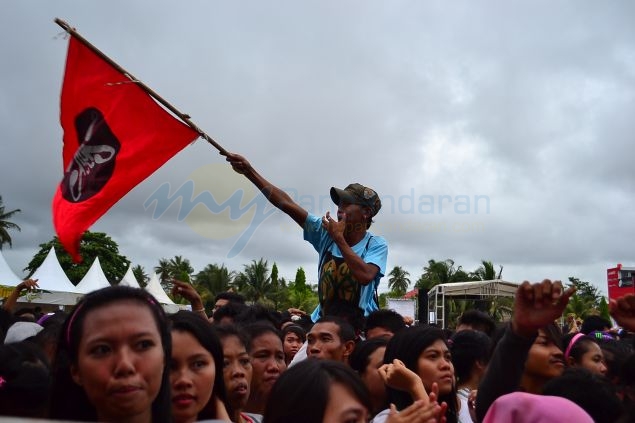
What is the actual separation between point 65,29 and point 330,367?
3575mm

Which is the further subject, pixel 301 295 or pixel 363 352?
pixel 301 295

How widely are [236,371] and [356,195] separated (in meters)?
2.02

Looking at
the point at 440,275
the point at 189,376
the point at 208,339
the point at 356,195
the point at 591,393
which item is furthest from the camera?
the point at 440,275

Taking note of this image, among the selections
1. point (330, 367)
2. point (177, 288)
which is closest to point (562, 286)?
point (330, 367)

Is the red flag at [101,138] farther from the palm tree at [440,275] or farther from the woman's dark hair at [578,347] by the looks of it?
the palm tree at [440,275]

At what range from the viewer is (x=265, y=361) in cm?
418

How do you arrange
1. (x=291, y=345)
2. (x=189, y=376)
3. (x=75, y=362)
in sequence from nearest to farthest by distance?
(x=75, y=362) → (x=189, y=376) → (x=291, y=345)

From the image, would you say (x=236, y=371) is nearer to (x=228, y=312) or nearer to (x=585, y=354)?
(x=585, y=354)

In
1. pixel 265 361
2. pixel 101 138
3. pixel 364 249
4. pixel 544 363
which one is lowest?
pixel 265 361

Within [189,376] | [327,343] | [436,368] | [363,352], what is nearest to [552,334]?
[436,368]

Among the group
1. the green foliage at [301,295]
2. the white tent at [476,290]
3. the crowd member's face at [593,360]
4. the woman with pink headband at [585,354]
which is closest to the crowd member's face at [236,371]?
the woman with pink headband at [585,354]

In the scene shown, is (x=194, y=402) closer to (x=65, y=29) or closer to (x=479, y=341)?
(x=479, y=341)

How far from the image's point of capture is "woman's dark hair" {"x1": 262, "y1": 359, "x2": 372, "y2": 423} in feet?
7.42

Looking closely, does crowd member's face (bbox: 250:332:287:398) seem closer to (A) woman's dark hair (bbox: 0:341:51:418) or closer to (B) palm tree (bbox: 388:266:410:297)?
(A) woman's dark hair (bbox: 0:341:51:418)
